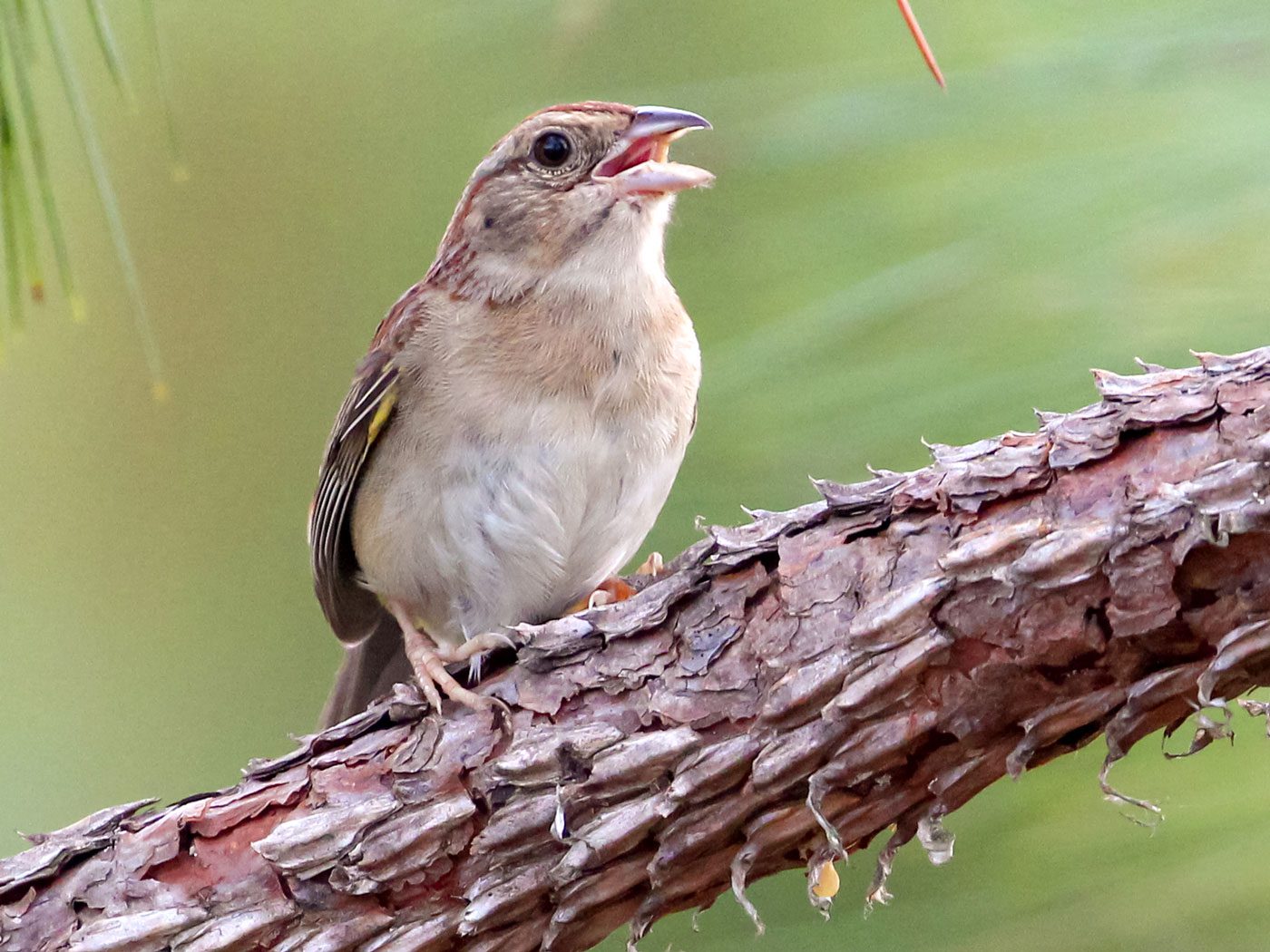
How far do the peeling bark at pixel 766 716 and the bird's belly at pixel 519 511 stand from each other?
44 cm

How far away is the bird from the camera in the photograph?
79.7 inches

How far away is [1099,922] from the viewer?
3.85 feet

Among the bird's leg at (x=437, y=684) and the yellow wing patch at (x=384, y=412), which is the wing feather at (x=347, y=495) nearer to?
the yellow wing patch at (x=384, y=412)

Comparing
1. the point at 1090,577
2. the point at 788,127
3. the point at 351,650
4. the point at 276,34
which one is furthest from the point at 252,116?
the point at 1090,577

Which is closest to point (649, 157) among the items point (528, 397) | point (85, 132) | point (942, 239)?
point (528, 397)

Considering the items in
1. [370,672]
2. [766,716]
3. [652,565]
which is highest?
[766,716]

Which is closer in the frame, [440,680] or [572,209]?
[440,680]

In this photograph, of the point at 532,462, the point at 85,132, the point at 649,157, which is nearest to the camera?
the point at 85,132

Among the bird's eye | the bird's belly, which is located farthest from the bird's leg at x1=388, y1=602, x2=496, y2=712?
the bird's eye

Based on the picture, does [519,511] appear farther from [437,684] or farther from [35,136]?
[35,136]

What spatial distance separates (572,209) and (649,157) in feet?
0.42

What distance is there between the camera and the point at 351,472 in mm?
2230

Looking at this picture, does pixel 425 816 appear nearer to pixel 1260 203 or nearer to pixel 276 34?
pixel 1260 203

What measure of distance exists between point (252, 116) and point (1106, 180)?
242 cm
